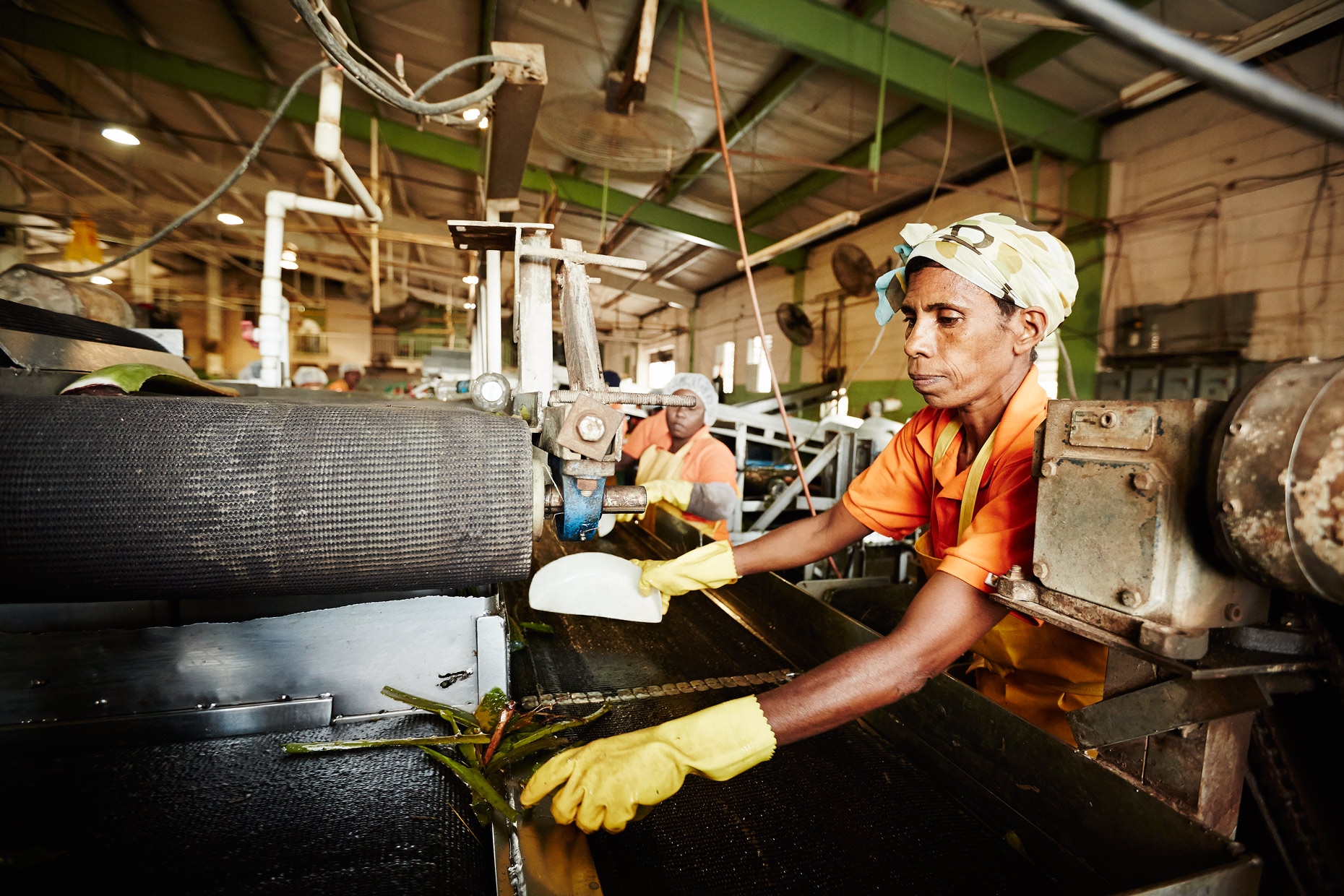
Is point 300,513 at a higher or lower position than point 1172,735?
higher

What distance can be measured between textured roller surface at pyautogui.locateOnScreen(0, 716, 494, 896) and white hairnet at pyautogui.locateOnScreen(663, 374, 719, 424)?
3112mm

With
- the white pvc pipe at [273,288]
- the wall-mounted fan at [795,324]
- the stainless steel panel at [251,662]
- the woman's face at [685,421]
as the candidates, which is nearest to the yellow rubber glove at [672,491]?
the woman's face at [685,421]

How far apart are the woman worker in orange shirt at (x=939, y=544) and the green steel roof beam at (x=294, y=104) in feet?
23.1

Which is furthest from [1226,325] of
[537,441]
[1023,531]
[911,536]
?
[537,441]

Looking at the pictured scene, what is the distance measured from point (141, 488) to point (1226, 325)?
6.37 m

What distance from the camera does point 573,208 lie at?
10039mm

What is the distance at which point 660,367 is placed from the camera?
57.3 ft

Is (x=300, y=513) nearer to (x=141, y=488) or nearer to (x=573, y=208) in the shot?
(x=141, y=488)

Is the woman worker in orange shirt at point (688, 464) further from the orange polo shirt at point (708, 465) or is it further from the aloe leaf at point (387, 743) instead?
the aloe leaf at point (387, 743)

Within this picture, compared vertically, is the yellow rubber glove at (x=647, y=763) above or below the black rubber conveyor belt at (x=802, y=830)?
above

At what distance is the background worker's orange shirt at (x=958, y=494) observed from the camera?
3.49 feet

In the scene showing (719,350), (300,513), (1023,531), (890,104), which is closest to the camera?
(300,513)

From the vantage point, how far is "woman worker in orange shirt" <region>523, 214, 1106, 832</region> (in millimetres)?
921

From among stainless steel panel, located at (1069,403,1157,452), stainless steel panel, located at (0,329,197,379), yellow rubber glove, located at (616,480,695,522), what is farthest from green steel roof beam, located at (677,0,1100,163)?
stainless steel panel, located at (1069,403,1157,452)
